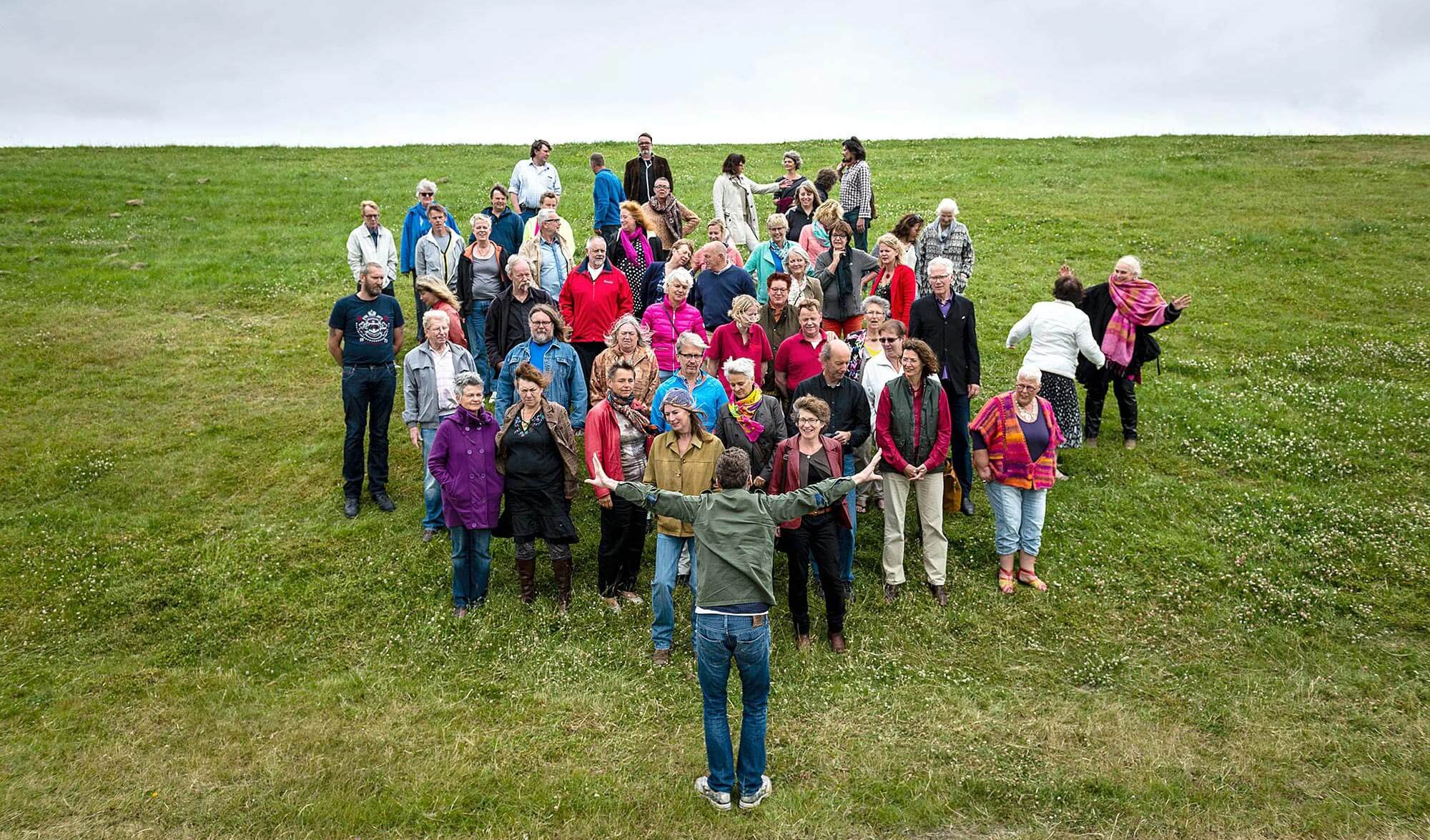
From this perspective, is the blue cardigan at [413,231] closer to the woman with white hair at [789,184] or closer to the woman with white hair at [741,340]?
the woman with white hair at [789,184]

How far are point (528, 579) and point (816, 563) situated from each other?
3088 millimetres

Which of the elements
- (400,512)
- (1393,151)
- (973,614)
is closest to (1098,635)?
(973,614)

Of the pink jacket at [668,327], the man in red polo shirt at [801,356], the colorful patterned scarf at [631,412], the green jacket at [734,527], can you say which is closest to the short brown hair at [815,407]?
the green jacket at [734,527]

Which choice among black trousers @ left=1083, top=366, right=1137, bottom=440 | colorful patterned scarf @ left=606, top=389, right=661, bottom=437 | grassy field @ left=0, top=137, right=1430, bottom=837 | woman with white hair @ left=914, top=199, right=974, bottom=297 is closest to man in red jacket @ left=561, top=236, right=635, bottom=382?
grassy field @ left=0, top=137, right=1430, bottom=837

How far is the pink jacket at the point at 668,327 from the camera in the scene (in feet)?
34.3

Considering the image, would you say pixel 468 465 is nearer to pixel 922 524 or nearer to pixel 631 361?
pixel 631 361

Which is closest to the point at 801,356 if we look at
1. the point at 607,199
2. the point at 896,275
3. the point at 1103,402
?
the point at 896,275

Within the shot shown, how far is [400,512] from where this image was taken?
36.6 feet

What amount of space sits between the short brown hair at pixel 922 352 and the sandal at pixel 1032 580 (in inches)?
103

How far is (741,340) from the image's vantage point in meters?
9.87

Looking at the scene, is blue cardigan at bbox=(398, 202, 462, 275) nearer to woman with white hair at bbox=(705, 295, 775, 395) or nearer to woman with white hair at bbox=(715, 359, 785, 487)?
woman with white hair at bbox=(705, 295, 775, 395)

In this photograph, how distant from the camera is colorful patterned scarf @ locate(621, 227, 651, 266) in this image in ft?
41.5

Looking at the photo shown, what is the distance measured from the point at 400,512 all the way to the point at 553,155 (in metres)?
22.3

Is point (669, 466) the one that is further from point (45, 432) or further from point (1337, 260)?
point (1337, 260)
